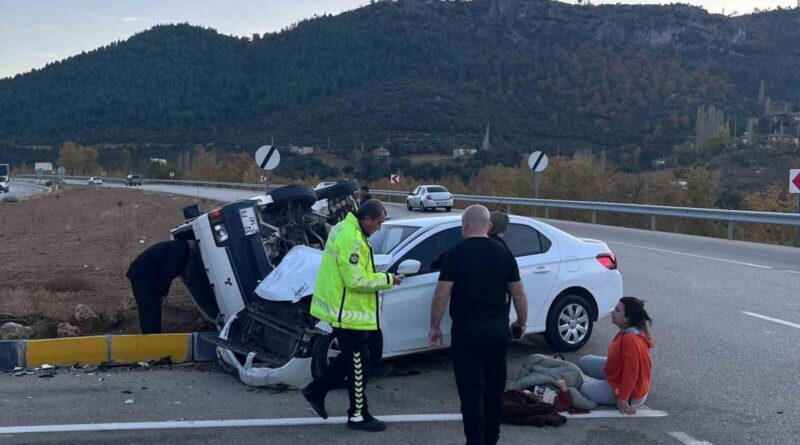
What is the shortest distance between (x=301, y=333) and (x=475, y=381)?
2.50 m

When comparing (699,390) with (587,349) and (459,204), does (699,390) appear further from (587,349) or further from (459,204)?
(459,204)

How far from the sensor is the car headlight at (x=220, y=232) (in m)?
8.57

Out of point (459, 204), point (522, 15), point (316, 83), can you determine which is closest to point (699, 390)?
point (459, 204)

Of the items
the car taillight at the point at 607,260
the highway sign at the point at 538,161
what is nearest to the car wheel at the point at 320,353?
the car taillight at the point at 607,260

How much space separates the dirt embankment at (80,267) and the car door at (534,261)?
4.02 meters

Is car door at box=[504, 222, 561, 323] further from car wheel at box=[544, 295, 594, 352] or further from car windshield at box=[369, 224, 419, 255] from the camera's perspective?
car windshield at box=[369, 224, 419, 255]

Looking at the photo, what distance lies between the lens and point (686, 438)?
598 cm

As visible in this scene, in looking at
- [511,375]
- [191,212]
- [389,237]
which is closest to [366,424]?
[511,375]

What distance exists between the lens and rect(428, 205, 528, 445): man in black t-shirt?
522 cm

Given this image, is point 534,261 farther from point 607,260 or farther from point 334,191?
point 334,191

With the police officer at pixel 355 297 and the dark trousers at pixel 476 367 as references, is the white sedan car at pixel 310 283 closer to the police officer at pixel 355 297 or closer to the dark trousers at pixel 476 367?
the police officer at pixel 355 297

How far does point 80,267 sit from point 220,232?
8851 mm

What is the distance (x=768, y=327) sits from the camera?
9.88m

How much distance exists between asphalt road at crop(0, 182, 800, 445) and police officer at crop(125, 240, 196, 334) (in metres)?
1.00
